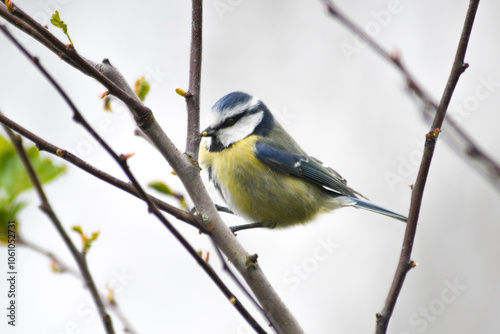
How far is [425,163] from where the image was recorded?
3.64ft

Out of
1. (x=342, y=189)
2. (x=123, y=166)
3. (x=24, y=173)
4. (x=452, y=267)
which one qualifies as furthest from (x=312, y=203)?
(x=452, y=267)

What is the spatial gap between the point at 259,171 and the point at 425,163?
145cm

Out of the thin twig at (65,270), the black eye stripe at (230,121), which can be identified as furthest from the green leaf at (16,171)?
the black eye stripe at (230,121)

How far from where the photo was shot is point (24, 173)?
4.35 feet

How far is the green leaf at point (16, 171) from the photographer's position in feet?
4.33

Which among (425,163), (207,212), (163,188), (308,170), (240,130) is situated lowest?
(425,163)

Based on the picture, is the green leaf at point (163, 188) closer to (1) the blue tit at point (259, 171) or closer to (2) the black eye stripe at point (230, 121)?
(1) the blue tit at point (259, 171)

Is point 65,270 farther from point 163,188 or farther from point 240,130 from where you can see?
point 240,130

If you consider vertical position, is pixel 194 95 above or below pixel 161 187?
above

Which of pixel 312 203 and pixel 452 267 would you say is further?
pixel 452 267

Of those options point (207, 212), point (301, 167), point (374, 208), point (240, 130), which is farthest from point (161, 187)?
point (374, 208)

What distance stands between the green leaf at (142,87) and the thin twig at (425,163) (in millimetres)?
775

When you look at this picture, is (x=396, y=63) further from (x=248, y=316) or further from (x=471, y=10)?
(x=248, y=316)

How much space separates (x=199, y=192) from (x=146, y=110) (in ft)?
0.81
